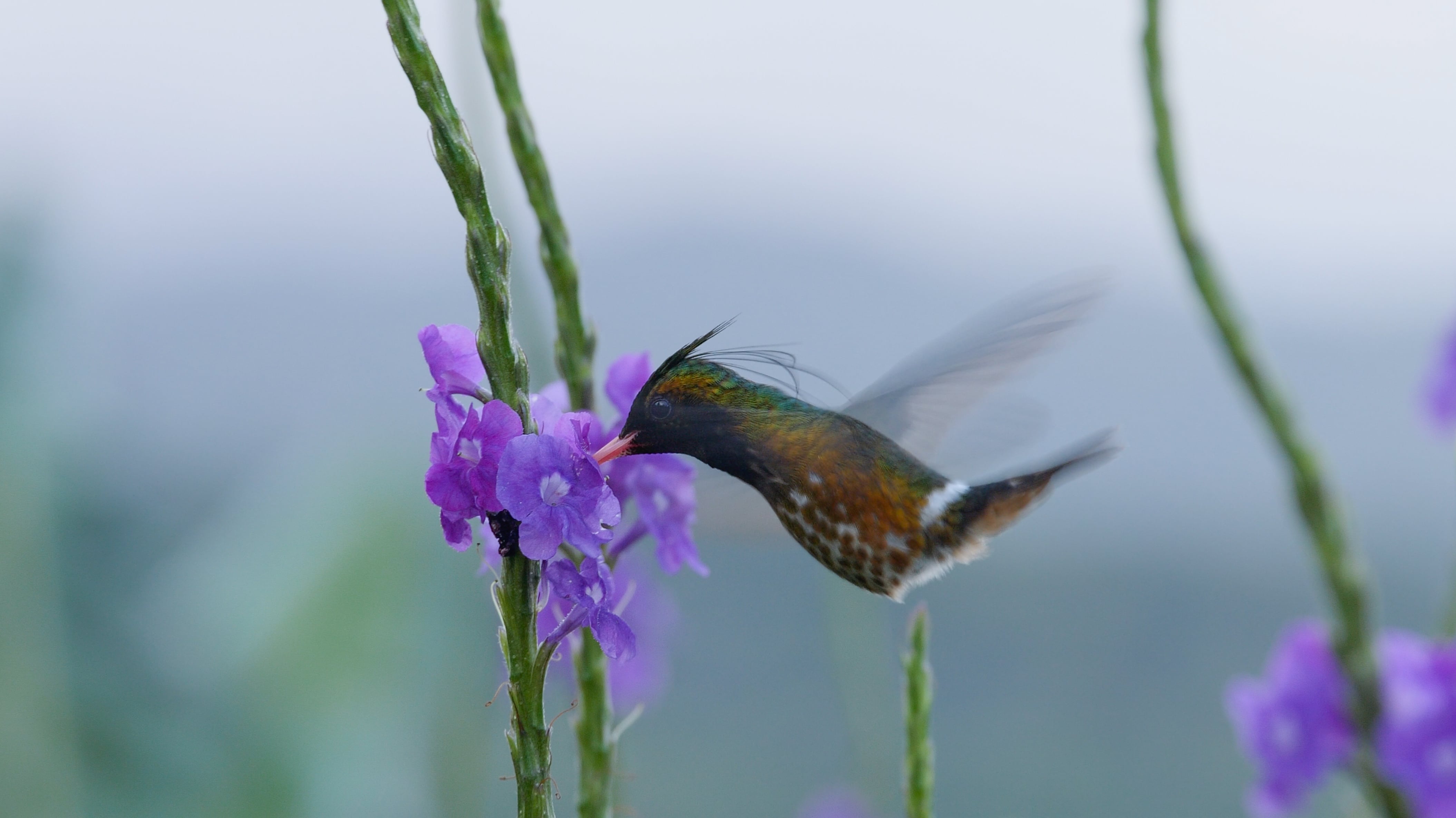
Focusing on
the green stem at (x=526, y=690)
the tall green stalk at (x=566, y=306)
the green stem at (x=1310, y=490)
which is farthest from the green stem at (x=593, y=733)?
the green stem at (x=1310, y=490)

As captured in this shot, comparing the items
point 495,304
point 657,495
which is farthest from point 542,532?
point 657,495

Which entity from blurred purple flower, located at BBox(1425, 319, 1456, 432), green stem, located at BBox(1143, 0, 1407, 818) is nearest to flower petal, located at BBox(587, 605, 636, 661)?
green stem, located at BBox(1143, 0, 1407, 818)

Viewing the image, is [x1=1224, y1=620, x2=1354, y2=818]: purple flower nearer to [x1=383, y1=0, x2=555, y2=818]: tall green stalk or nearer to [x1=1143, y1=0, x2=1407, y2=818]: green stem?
[x1=1143, y1=0, x2=1407, y2=818]: green stem

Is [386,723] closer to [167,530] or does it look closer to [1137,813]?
[167,530]

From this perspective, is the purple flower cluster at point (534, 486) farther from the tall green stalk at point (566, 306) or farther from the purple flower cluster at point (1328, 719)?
the purple flower cluster at point (1328, 719)

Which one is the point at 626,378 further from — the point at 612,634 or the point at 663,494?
the point at 612,634

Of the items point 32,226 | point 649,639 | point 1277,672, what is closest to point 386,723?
point 649,639

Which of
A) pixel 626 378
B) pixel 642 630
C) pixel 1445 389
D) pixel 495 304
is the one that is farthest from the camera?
pixel 642 630
